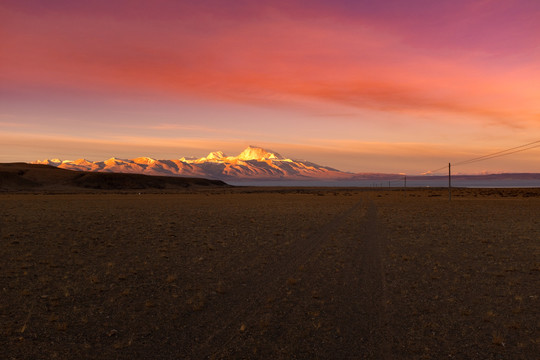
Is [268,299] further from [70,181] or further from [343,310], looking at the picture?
[70,181]

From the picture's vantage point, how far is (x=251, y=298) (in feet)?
36.0

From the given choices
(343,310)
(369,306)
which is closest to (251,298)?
(343,310)

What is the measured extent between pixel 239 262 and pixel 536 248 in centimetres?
1654

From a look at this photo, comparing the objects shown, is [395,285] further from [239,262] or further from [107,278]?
[107,278]

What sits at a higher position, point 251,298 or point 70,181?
point 70,181

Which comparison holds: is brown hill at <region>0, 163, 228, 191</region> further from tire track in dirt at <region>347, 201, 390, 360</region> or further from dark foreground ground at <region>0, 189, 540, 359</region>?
tire track in dirt at <region>347, 201, 390, 360</region>

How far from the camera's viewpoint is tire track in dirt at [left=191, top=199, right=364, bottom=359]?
7.71m

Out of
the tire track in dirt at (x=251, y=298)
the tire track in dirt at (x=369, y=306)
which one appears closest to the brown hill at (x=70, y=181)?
the tire track in dirt at (x=251, y=298)

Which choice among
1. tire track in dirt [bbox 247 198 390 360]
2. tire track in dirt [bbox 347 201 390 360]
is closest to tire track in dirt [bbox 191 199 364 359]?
tire track in dirt [bbox 247 198 390 360]

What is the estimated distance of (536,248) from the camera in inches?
786

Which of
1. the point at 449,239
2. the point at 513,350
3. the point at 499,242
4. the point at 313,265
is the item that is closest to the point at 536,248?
the point at 499,242

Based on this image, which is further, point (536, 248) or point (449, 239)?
point (449, 239)

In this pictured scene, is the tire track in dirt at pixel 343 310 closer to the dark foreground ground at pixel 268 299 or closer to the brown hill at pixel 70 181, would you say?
the dark foreground ground at pixel 268 299

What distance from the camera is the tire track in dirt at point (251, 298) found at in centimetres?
771
